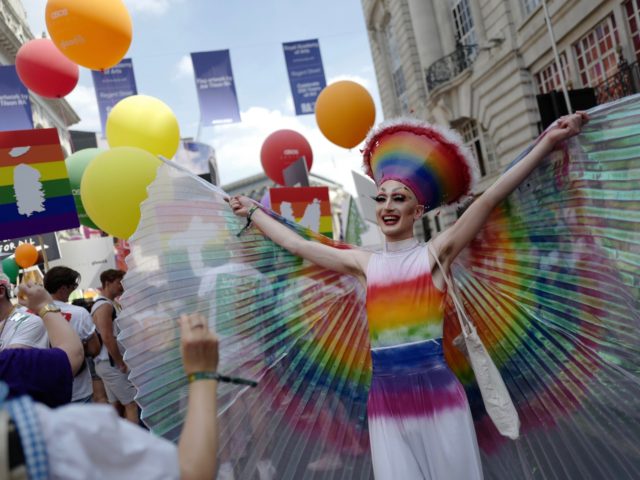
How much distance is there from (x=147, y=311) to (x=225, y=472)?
77 cm

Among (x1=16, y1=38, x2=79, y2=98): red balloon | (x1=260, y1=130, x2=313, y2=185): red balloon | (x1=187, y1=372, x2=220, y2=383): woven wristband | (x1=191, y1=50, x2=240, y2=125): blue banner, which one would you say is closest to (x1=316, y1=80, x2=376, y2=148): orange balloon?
(x1=260, y1=130, x2=313, y2=185): red balloon

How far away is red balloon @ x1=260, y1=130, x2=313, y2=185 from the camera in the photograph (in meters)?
9.03

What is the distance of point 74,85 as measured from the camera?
7336 mm

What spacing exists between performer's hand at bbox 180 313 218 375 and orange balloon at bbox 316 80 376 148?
21.3ft

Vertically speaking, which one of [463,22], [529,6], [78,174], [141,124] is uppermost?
[463,22]

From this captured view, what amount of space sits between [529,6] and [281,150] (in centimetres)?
933

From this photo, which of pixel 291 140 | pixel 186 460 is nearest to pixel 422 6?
pixel 291 140

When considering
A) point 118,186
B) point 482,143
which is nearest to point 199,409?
point 118,186

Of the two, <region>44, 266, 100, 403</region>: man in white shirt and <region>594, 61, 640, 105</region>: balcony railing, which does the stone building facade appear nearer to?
<region>594, 61, 640, 105</region>: balcony railing

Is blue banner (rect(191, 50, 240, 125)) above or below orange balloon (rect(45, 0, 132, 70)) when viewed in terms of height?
above

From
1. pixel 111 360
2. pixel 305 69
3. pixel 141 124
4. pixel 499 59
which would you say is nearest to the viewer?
pixel 111 360

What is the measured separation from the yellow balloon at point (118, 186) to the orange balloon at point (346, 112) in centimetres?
335

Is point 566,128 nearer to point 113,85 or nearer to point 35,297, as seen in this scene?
point 35,297

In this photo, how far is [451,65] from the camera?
19141 millimetres
